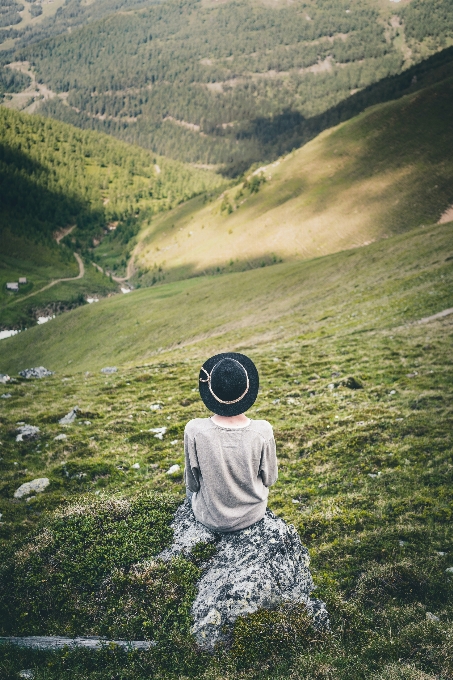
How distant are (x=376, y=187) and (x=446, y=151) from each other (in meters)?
22.7

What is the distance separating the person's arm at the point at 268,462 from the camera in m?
7.78

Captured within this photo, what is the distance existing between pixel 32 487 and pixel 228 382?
10.3m

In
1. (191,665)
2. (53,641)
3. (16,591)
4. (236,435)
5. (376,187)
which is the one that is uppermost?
(376,187)

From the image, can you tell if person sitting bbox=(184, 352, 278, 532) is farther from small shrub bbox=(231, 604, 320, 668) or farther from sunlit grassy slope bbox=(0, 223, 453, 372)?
sunlit grassy slope bbox=(0, 223, 453, 372)

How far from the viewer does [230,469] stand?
7.68 meters

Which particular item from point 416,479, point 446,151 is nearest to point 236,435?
point 416,479

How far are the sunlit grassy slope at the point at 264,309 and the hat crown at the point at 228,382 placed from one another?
28.2 meters

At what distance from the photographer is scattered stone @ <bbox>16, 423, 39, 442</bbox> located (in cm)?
1858

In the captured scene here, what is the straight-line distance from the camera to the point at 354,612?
805cm

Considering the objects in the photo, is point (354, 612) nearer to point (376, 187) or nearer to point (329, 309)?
point (329, 309)

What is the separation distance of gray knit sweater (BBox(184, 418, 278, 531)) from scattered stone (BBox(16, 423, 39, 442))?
517 inches

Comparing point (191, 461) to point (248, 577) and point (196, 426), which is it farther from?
point (248, 577)

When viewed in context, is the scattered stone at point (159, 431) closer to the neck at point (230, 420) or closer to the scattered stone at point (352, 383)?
the scattered stone at point (352, 383)

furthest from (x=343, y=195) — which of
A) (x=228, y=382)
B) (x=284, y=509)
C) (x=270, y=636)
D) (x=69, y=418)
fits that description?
(x=270, y=636)
